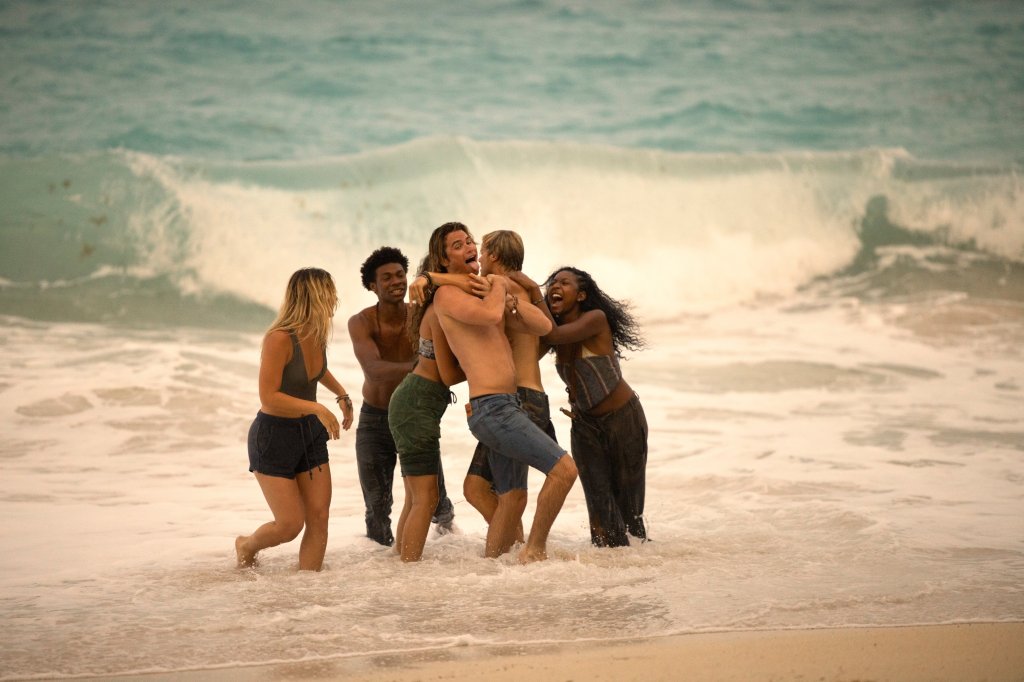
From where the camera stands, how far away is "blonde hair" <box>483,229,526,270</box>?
532cm

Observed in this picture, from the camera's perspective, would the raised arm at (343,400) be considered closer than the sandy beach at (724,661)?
No

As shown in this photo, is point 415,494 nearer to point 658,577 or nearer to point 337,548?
point 337,548

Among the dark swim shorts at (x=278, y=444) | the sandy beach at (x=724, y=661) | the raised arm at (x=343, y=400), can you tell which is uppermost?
the raised arm at (x=343, y=400)

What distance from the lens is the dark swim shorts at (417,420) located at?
5.29 metres

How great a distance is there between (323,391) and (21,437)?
3257 mm

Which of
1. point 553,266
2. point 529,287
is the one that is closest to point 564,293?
point 529,287

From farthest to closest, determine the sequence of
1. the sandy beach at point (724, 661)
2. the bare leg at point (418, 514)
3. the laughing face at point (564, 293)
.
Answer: the laughing face at point (564, 293), the bare leg at point (418, 514), the sandy beach at point (724, 661)

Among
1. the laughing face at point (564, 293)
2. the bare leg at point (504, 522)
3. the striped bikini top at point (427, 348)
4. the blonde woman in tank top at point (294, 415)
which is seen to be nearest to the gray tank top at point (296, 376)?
the blonde woman in tank top at point (294, 415)

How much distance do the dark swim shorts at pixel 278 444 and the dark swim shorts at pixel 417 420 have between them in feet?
1.15

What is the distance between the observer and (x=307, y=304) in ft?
16.7

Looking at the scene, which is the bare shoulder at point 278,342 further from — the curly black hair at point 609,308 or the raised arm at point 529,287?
the curly black hair at point 609,308

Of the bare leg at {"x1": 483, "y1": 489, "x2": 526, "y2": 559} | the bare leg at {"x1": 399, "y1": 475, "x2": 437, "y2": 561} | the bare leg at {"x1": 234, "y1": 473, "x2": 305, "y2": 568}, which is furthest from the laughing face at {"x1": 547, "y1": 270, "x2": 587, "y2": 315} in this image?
the bare leg at {"x1": 234, "y1": 473, "x2": 305, "y2": 568}

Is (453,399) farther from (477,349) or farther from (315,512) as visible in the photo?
(315,512)

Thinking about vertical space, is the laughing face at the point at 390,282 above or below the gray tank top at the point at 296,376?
above
